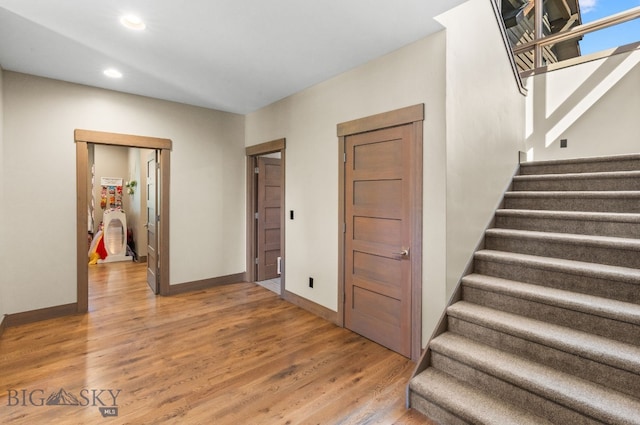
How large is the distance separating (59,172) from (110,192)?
159 inches

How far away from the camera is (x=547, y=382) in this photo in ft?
5.58

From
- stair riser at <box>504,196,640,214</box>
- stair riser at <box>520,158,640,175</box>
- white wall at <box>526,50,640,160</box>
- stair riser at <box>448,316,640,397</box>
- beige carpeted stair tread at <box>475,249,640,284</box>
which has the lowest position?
stair riser at <box>448,316,640,397</box>

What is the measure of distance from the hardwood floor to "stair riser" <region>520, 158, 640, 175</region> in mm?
2551

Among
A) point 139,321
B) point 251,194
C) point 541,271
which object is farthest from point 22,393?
point 541,271

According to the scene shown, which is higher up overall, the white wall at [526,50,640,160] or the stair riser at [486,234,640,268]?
the white wall at [526,50,640,160]

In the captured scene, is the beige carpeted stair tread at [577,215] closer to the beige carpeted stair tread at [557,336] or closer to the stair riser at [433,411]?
the beige carpeted stair tread at [557,336]

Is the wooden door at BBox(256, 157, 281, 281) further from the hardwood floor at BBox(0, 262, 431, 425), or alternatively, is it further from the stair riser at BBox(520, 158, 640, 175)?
the stair riser at BBox(520, 158, 640, 175)

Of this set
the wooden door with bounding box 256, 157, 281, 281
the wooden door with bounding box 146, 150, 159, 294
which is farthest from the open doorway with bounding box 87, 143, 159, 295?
the wooden door with bounding box 256, 157, 281, 281

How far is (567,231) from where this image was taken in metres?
2.60

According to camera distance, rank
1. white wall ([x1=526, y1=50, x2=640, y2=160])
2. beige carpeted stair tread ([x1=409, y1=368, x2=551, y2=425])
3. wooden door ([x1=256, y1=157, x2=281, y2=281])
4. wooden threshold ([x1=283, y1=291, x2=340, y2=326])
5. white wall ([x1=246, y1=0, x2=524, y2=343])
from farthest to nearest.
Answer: wooden door ([x1=256, y1=157, x2=281, y2=281]) < white wall ([x1=526, y1=50, x2=640, y2=160]) < wooden threshold ([x1=283, y1=291, x2=340, y2=326]) < white wall ([x1=246, y1=0, x2=524, y2=343]) < beige carpeted stair tread ([x1=409, y1=368, x2=551, y2=425])

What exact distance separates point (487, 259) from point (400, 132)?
1.27 metres

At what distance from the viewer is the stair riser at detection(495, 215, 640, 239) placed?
2.31 metres

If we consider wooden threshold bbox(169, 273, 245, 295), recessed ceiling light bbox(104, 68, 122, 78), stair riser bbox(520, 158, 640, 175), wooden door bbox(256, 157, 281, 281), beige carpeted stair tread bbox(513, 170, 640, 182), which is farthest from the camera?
wooden door bbox(256, 157, 281, 281)

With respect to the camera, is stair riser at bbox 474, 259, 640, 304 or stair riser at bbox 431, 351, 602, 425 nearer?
stair riser at bbox 431, 351, 602, 425
